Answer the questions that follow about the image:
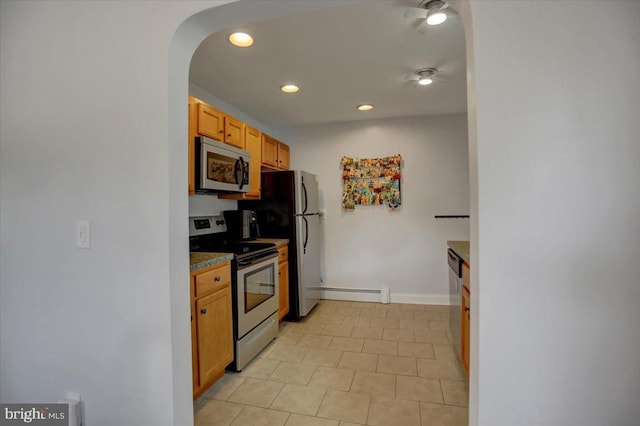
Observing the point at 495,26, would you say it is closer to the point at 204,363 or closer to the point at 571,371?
the point at 571,371

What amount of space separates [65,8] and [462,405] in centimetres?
292

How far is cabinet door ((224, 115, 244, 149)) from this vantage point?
2.75 meters

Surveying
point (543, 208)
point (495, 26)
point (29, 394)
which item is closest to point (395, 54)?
point (495, 26)

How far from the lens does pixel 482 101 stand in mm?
946

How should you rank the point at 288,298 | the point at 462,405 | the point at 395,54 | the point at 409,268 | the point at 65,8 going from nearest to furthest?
the point at 65,8 < the point at 462,405 < the point at 395,54 < the point at 288,298 < the point at 409,268

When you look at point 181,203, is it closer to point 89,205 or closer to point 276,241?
point 89,205

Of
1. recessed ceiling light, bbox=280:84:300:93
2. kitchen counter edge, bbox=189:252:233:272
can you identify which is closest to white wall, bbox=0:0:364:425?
kitchen counter edge, bbox=189:252:233:272

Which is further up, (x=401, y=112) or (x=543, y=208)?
(x=401, y=112)

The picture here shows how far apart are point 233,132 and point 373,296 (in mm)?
2715

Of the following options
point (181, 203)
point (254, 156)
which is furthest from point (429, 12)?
point (254, 156)

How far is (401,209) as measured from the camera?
4.09 meters

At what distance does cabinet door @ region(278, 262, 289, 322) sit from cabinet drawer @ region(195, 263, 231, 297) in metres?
1.00

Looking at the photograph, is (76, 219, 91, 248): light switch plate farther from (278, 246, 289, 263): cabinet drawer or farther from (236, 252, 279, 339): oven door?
(278, 246, 289, 263): cabinet drawer

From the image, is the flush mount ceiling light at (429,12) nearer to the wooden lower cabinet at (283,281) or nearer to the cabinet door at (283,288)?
the wooden lower cabinet at (283,281)
